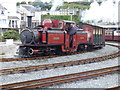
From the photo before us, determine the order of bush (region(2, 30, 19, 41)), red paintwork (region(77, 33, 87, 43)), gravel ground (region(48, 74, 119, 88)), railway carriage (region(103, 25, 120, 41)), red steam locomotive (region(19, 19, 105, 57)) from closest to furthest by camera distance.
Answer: gravel ground (region(48, 74, 119, 88))
red steam locomotive (region(19, 19, 105, 57))
red paintwork (region(77, 33, 87, 43))
bush (region(2, 30, 19, 41))
railway carriage (region(103, 25, 120, 41))

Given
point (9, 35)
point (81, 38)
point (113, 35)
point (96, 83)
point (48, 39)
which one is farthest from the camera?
point (113, 35)

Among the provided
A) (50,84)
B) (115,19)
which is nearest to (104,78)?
(50,84)

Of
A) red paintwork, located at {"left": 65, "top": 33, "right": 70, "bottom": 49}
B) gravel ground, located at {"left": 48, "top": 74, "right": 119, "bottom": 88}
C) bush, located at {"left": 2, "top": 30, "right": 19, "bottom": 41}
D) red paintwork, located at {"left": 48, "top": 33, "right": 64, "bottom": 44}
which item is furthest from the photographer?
bush, located at {"left": 2, "top": 30, "right": 19, "bottom": 41}

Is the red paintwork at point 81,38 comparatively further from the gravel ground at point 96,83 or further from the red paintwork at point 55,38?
the gravel ground at point 96,83

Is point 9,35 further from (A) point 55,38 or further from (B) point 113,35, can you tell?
(B) point 113,35

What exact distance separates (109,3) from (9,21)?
18.0 m

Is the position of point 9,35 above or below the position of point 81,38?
above

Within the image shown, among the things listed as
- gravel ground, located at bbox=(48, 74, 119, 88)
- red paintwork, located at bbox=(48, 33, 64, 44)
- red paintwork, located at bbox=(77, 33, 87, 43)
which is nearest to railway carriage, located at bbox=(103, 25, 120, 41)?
red paintwork, located at bbox=(77, 33, 87, 43)

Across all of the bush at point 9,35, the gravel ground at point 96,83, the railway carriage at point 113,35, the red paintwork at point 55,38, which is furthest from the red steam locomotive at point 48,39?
the railway carriage at point 113,35

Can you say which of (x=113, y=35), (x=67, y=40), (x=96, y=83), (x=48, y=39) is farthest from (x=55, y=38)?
(x=113, y=35)

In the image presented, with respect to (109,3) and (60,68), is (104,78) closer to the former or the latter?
(60,68)

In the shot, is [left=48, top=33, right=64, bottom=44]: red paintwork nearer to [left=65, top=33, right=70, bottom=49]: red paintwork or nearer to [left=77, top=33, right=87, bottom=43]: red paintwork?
[left=65, top=33, right=70, bottom=49]: red paintwork

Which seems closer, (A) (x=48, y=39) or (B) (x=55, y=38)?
(A) (x=48, y=39)

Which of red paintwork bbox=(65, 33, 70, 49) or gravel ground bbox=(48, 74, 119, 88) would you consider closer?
gravel ground bbox=(48, 74, 119, 88)
